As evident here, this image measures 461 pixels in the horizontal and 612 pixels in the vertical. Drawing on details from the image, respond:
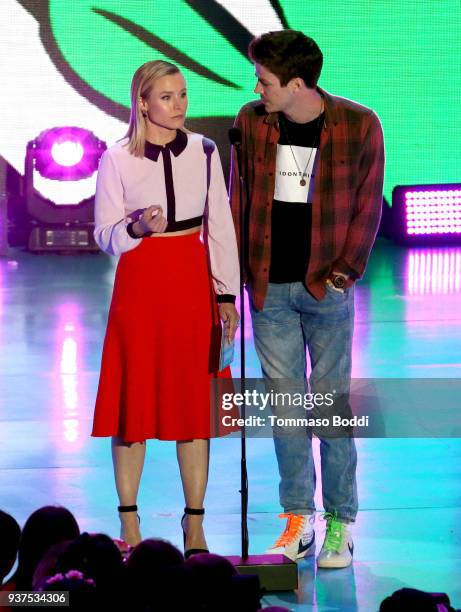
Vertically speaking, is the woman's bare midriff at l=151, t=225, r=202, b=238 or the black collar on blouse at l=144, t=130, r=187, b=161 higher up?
the black collar on blouse at l=144, t=130, r=187, b=161

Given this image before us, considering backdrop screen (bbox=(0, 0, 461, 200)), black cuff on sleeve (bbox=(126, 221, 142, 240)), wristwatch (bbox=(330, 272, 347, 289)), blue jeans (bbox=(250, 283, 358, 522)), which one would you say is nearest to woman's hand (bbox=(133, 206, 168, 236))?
black cuff on sleeve (bbox=(126, 221, 142, 240))

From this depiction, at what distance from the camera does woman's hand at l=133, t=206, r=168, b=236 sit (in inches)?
124

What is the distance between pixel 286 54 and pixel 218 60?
28.1ft

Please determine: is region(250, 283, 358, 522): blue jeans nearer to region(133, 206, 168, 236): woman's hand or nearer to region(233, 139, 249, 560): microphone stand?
region(233, 139, 249, 560): microphone stand

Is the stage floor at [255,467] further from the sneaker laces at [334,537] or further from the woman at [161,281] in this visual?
the woman at [161,281]

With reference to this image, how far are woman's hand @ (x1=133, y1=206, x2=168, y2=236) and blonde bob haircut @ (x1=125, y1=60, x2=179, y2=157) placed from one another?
20 centimetres

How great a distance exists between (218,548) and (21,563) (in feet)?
4.13

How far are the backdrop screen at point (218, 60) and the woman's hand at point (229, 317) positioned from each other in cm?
841

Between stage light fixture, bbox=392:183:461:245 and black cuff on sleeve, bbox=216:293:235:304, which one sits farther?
stage light fixture, bbox=392:183:461:245

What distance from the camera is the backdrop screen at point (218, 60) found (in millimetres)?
11359

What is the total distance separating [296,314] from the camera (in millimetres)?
3441

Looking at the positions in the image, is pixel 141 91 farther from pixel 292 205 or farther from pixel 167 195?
pixel 292 205

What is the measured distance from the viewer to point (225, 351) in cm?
332

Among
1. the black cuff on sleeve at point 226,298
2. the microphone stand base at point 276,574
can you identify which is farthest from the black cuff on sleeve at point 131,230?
the microphone stand base at point 276,574
